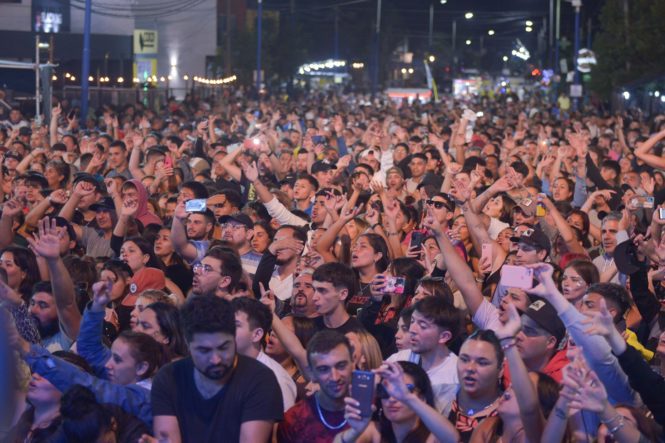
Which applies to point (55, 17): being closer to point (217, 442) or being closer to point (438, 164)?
point (438, 164)

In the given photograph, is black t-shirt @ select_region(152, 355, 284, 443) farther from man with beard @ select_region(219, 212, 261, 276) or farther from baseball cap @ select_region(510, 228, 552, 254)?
man with beard @ select_region(219, 212, 261, 276)

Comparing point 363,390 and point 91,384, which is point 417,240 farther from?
point 363,390

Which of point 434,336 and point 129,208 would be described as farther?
point 129,208

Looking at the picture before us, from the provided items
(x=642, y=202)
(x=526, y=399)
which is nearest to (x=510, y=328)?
(x=526, y=399)

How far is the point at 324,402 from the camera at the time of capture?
240 inches

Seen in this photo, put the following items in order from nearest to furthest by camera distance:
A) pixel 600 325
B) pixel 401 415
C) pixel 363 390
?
pixel 363 390, pixel 600 325, pixel 401 415

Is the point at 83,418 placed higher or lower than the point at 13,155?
lower

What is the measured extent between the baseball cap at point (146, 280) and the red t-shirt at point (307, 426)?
324 cm

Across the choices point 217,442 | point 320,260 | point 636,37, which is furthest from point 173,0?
point 217,442

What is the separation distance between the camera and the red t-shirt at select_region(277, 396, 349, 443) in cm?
602

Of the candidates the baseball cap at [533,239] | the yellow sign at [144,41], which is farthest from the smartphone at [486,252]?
the yellow sign at [144,41]

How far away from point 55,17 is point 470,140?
88.0 feet

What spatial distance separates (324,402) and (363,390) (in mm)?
756

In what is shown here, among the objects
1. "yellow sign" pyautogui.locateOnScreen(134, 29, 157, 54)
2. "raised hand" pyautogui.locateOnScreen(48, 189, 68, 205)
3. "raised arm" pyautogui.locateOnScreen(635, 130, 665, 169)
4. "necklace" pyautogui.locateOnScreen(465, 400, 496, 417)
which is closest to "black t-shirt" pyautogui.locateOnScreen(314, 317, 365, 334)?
"necklace" pyautogui.locateOnScreen(465, 400, 496, 417)
